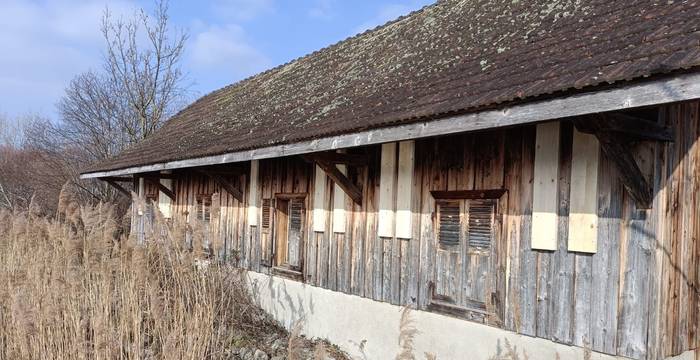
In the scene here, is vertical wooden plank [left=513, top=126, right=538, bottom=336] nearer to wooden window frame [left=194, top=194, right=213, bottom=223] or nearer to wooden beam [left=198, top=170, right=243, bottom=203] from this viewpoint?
wooden beam [left=198, top=170, right=243, bottom=203]

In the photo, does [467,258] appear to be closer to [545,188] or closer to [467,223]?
[467,223]

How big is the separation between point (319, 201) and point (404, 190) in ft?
5.35

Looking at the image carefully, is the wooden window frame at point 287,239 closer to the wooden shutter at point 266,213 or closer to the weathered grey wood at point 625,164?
the wooden shutter at point 266,213

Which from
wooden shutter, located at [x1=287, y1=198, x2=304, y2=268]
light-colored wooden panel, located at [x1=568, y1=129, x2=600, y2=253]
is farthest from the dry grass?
light-colored wooden panel, located at [x1=568, y1=129, x2=600, y2=253]

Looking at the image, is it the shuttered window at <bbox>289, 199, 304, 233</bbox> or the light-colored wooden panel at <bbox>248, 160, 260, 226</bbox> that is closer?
the shuttered window at <bbox>289, 199, 304, 233</bbox>

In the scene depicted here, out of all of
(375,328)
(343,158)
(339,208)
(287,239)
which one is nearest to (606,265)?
(375,328)

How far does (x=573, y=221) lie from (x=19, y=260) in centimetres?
558

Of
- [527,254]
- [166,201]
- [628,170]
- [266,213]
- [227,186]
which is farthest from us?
[166,201]

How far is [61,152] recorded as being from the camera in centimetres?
2306

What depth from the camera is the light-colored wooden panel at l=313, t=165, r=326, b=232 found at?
682cm

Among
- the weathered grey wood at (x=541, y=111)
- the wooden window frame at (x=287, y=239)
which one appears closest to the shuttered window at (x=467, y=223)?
the weathered grey wood at (x=541, y=111)

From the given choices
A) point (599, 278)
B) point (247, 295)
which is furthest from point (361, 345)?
point (599, 278)

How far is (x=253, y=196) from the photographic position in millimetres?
8250

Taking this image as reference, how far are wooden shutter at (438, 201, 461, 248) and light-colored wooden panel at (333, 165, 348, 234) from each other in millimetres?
1593
